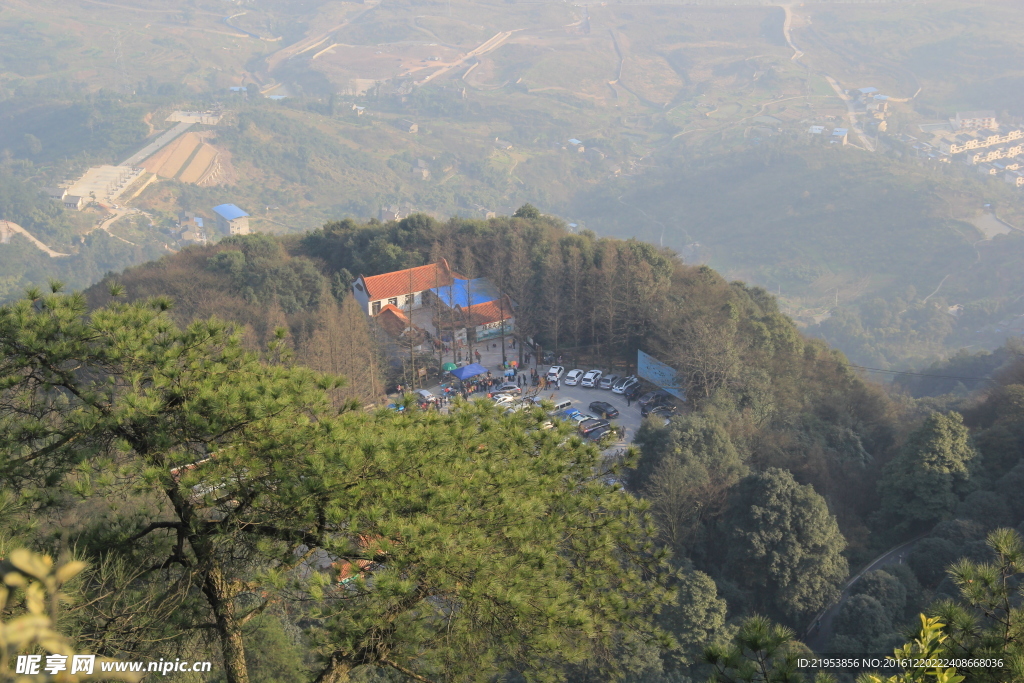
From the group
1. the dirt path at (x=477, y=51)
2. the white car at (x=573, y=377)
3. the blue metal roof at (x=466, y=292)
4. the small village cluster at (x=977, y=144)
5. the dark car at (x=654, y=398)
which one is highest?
the dirt path at (x=477, y=51)

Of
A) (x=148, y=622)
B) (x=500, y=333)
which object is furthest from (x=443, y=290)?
(x=148, y=622)

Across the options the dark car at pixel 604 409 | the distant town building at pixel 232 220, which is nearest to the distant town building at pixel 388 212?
the distant town building at pixel 232 220

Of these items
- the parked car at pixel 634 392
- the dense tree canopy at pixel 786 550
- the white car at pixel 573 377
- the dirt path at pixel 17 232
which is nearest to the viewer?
the dense tree canopy at pixel 786 550

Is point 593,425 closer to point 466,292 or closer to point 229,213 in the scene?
point 466,292

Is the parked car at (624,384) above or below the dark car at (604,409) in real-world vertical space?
below

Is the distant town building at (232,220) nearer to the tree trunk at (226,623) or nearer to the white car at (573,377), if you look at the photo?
the white car at (573,377)

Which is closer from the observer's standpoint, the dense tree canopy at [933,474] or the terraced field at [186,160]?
the dense tree canopy at [933,474]

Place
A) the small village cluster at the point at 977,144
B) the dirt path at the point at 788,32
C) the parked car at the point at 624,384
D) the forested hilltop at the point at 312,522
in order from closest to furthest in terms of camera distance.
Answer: the forested hilltop at the point at 312,522
the parked car at the point at 624,384
the small village cluster at the point at 977,144
the dirt path at the point at 788,32

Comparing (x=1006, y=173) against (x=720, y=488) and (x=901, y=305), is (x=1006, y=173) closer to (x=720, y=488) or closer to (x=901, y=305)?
(x=901, y=305)
